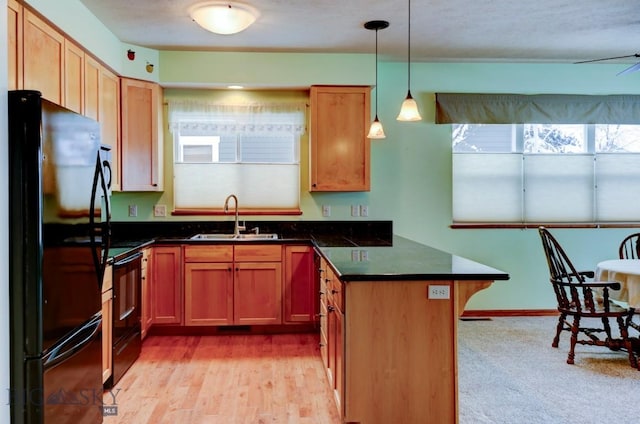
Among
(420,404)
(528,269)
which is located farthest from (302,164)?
(420,404)

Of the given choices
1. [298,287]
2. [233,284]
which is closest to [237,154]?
[233,284]

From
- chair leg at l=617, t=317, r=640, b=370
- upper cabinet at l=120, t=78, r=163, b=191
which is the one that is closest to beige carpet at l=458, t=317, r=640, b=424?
chair leg at l=617, t=317, r=640, b=370

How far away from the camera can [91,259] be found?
7.80 ft

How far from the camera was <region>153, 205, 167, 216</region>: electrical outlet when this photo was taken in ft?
14.8

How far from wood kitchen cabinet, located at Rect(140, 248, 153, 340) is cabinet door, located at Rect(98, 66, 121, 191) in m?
0.62

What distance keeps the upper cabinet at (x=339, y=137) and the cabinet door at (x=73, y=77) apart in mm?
1873

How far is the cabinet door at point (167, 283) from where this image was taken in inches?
159

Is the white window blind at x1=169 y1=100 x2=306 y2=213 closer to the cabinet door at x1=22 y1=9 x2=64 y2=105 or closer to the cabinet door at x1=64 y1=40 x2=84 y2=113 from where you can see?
the cabinet door at x1=64 y1=40 x2=84 y2=113

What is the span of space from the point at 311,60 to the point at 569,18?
206cm

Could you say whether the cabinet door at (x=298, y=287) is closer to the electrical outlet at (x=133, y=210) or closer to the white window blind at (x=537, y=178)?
the electrical outlet at (x=133, y=210)

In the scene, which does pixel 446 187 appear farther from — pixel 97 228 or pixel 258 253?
pixel 97 228

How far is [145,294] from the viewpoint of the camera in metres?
3.86

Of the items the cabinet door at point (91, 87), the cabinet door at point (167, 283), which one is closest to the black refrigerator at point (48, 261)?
the cabinet door at point (91, 87)

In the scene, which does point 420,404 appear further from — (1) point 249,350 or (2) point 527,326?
(2) point 527,326
